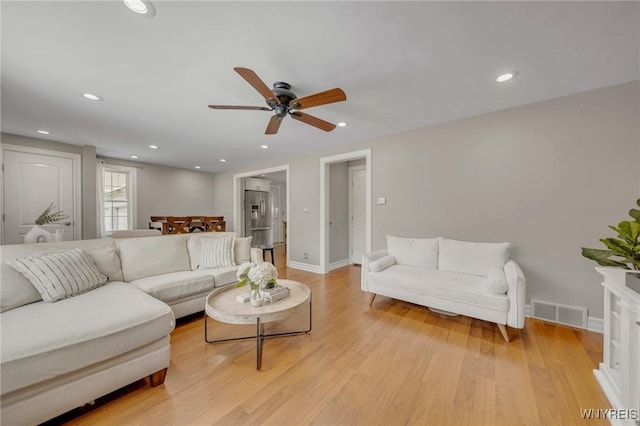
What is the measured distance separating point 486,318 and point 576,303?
42.9 inches

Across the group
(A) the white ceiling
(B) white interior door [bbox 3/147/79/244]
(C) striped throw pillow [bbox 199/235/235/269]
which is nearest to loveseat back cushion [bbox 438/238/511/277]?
(A) the white ceiling

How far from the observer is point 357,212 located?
5.19 metres

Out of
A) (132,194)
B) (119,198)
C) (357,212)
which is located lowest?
(357,212)

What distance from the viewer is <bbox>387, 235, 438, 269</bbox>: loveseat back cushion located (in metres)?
3.01

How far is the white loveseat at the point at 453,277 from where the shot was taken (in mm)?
2113

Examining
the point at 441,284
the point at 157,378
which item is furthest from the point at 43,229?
the point at 441,284

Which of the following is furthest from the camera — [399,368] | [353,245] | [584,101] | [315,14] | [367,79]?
[353,245]

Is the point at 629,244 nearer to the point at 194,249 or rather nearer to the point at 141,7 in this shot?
the point at 141,7

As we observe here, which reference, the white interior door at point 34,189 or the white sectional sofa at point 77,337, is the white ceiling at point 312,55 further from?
the white sectional sofa at point 77,337

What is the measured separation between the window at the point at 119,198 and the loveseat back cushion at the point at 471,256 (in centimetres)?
649

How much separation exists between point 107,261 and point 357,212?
4.16m

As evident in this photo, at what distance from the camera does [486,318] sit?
85.8 inches

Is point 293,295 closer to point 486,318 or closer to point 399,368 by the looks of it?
point 399,368

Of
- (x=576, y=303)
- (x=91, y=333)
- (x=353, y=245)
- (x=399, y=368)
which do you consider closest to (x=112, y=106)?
(x=91, y=333)
